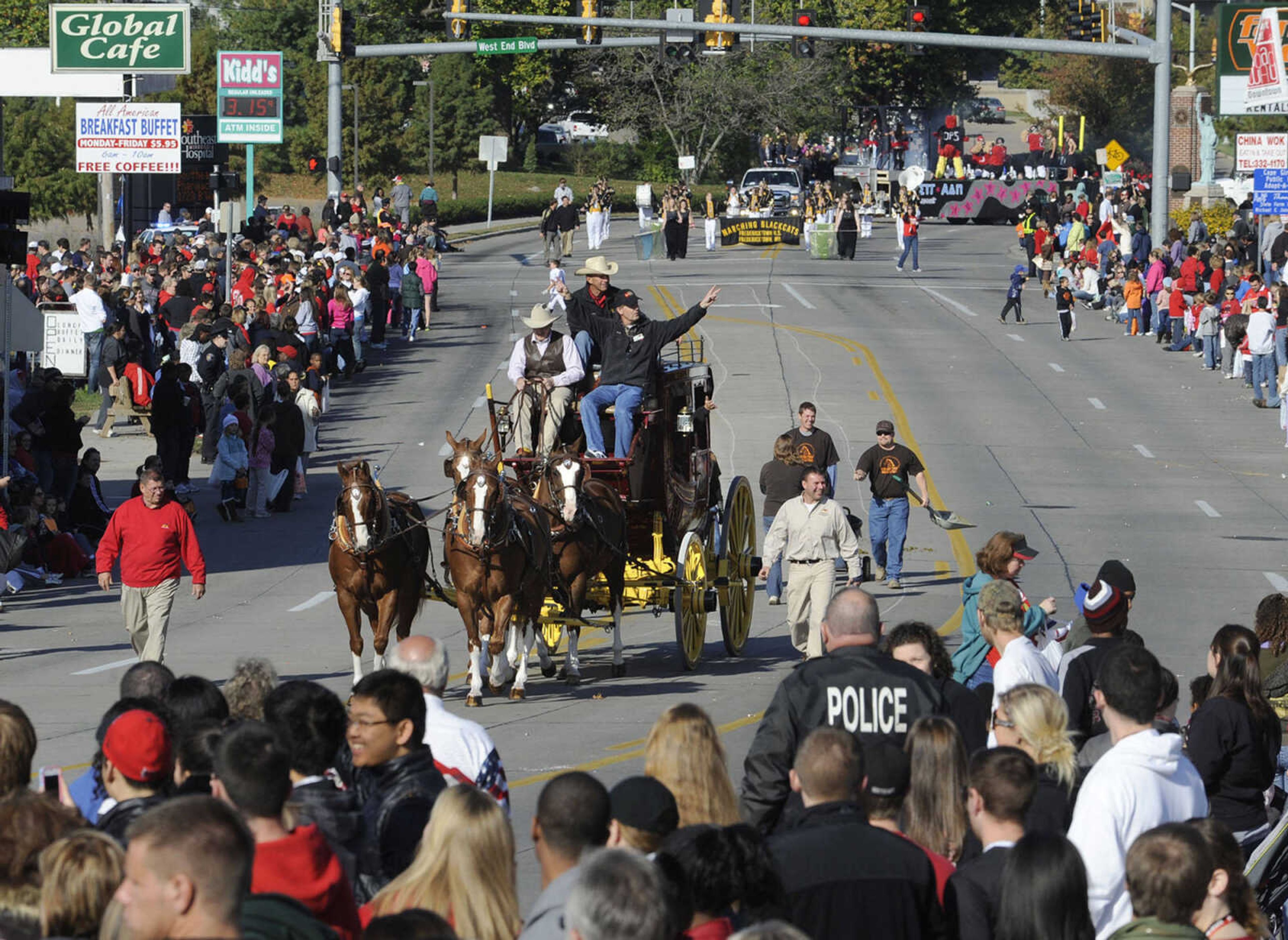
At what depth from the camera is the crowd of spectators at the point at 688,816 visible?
532 centimetres

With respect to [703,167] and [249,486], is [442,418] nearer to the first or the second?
[249,486]

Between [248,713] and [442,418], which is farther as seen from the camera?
[442,418]

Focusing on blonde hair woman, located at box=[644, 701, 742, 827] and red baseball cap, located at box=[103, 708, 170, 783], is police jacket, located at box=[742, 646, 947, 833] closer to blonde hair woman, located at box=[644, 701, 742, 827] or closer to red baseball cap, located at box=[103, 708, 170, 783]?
blonde hair woman, located at box=[644, 701, 742, 827]

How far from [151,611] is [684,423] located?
510 cm

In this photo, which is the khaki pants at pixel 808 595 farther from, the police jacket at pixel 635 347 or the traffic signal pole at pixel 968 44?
the traffic signal pole at pixel 968 44

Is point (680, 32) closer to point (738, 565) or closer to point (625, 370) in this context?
point (738, 565)

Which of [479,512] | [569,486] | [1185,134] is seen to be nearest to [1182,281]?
[1185,134]

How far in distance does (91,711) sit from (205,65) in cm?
6440

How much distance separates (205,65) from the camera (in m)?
76.2

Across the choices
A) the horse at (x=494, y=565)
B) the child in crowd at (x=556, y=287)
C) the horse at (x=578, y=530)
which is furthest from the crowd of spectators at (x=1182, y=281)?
the horse at (x=494, y=565)

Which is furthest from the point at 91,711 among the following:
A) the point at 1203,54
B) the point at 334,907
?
the point at 1203,54

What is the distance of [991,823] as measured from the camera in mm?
6738

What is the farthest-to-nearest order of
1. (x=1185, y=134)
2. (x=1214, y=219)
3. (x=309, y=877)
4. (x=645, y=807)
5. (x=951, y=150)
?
(x=951, y=150) < (x=1185, y=134) < (x=1214, y=219) < (x=645, y=807) < (x=309, y=877)

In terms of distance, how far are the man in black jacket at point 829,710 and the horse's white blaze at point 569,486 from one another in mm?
8028
